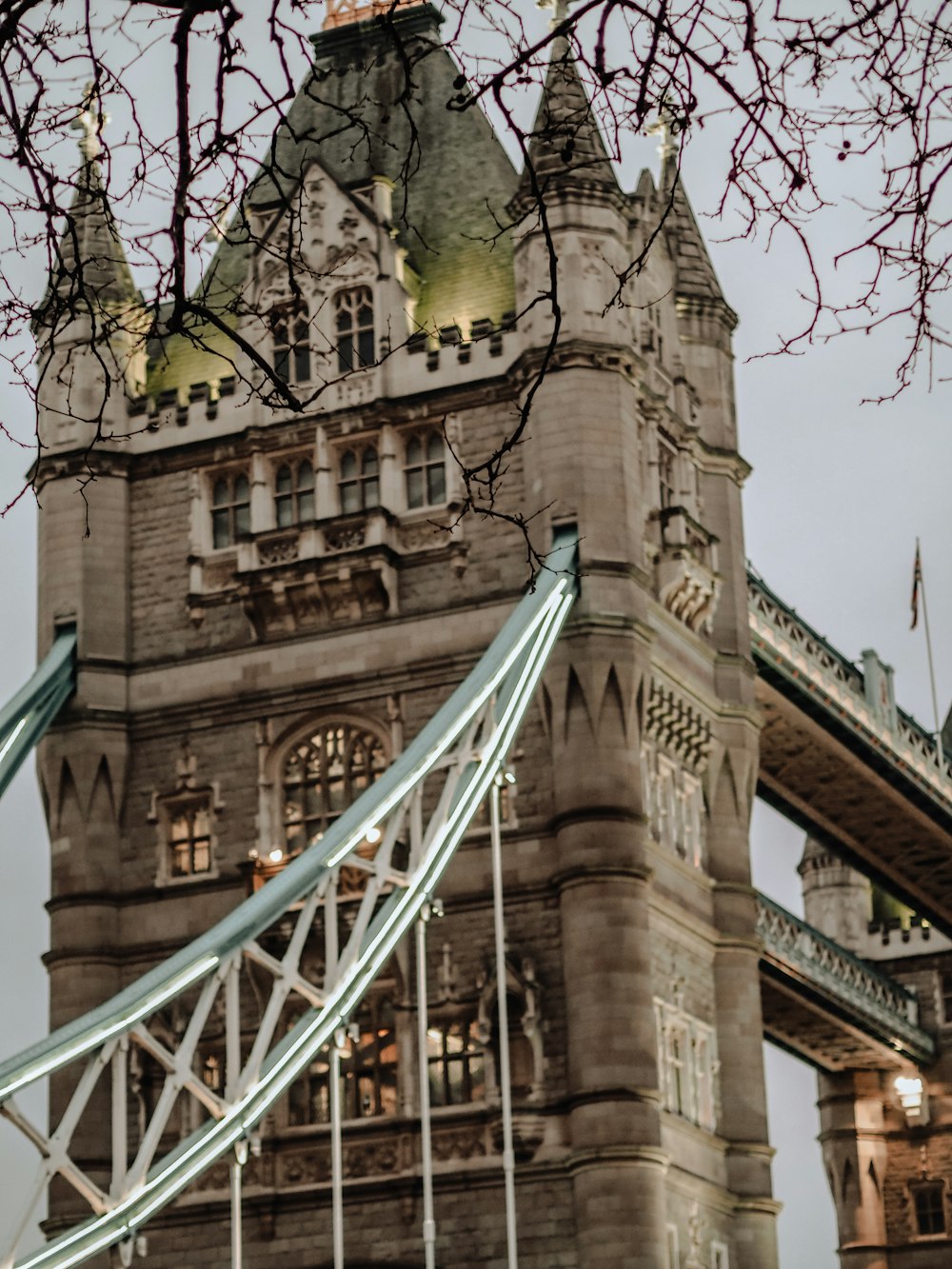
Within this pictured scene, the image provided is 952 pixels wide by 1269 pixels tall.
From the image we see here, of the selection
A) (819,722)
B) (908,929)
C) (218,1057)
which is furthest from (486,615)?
(908,929)

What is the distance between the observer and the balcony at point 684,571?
35438mm

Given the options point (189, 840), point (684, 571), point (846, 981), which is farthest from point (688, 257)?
point (846, 981)

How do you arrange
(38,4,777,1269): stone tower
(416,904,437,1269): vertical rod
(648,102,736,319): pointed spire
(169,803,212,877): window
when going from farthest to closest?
(648,102,736,319): pointed spire, (169,803,212,877): window, (38,4,777,1269): stone tower, (416,904,437,1269): vertical rod

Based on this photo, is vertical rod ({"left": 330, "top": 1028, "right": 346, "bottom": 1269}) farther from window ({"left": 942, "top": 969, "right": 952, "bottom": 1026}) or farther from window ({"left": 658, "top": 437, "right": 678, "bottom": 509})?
window ({"left": 942, "top": 969, "right": 952, "bottom": 1026})

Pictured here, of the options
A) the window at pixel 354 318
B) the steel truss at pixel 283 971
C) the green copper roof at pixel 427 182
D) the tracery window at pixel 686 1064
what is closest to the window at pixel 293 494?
the window at pixel 354 318

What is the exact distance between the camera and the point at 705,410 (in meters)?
38.9

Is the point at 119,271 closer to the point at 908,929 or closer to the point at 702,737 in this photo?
the point at 702,737

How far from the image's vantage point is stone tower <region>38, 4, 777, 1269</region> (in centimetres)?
3209

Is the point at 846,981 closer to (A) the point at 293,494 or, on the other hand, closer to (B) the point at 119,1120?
(A) the point at 293,494

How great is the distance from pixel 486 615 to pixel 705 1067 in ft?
22.1

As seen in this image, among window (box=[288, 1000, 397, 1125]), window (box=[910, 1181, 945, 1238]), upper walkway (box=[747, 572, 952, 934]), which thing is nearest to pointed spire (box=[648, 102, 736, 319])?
upper walkway (box=[747, 572, 952, 934])

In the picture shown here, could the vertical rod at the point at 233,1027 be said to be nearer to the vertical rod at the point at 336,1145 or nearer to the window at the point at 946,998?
the vertical rod at the point at 336,1145

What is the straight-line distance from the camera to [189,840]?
3528 centimetres

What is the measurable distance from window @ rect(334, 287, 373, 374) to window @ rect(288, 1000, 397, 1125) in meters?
9.62
